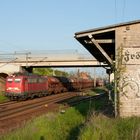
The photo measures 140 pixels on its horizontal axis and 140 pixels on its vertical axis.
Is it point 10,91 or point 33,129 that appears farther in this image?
point 10,91

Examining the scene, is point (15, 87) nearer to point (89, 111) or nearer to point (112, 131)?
point (89, 111)

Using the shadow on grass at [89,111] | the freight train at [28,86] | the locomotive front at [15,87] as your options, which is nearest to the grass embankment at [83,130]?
the shadow on grass at [89,111]

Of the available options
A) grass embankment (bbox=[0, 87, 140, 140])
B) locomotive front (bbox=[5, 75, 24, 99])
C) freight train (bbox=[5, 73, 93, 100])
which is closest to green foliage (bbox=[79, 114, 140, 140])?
grass embankment (bbox=[0, 87, 140, 140])

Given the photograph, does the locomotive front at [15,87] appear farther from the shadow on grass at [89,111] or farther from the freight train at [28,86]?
the shadow on grass at [89,111]

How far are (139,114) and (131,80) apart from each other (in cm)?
148

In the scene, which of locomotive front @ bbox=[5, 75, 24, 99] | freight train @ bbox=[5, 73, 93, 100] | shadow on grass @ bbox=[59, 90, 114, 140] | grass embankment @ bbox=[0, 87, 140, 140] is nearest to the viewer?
grass embankment @ bbox=[0, 87, 140, 140]

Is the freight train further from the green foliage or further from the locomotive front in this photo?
the green foliage

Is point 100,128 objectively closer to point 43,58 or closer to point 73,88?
point 43,58

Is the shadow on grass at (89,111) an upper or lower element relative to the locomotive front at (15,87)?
lower

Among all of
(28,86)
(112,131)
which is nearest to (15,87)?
(28,86)

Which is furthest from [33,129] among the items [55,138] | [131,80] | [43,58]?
[43,58]

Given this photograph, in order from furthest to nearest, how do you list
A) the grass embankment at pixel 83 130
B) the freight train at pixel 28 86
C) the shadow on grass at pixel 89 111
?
the freight train at pixel 28 86
the shadow on grass at pixel 89 111
the grass embankment at pixel 83 130

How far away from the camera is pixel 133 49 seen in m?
18.0

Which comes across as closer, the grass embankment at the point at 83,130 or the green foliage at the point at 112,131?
the green foliage at the point at 112,131
